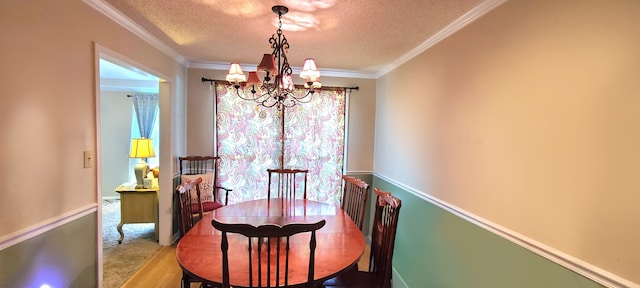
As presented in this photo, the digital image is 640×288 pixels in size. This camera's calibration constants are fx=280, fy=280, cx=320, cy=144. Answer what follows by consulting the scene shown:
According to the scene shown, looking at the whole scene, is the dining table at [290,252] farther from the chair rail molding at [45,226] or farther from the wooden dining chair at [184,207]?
the chair rail molding at [45,226]

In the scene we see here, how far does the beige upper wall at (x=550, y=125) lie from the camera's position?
1070mm

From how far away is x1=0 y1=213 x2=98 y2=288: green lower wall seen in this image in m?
1.44

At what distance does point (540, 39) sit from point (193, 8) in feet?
7.06

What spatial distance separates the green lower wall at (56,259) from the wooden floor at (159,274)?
64 centimetres

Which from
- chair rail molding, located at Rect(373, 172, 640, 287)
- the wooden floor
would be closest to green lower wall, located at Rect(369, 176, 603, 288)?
chair rail molding, located at Rect(373, 172, 640, 287)

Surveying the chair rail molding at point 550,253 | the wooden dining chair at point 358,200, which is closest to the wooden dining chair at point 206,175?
the wooden dining chair at point 358,200

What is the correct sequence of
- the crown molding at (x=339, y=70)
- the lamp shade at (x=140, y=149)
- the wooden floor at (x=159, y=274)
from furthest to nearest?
the lamp shade at (x=140, y=149) < the wooden floor at (x=159, y=274) < the crown molding at (x=339, y=70)

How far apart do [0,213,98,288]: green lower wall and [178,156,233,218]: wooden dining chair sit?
1449 millimetres

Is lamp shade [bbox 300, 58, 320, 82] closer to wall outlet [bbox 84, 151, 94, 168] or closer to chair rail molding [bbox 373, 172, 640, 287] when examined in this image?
chair rail molding [bbox 373, 172, 640, 287]

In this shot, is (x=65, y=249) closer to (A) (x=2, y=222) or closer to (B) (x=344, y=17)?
(A) (x=2, y=222)

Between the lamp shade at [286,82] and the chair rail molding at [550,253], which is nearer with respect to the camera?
the chair rail molding at [550,253]

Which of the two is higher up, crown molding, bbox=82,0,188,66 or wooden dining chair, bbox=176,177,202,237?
crown molding, bbox=82,0,188,66

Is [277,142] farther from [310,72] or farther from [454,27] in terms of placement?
[454,27]

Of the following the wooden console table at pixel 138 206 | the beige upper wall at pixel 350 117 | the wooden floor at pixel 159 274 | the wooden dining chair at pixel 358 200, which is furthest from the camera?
the beige upper wall at pixel 350 117
